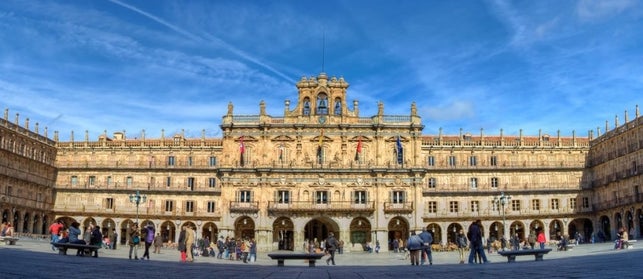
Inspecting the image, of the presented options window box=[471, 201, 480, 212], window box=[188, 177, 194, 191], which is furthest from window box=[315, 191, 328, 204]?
window box=[471, 201, 480, 212]

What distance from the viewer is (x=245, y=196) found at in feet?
225

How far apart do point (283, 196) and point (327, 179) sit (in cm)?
482

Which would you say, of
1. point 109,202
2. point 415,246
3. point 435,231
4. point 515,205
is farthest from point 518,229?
point 415,246

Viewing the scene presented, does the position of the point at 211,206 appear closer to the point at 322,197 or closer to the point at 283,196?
the point at 283,196

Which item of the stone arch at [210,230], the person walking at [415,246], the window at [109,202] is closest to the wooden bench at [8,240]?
the person walking at [415,246]

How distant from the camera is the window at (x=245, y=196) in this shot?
225ft

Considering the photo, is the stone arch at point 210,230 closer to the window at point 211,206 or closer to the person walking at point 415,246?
the window at point 211,206

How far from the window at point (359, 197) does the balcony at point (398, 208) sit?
7.66 ft

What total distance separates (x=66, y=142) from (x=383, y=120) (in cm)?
3923

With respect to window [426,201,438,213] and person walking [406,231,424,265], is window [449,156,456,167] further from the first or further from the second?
person walking [406,231,424,265]

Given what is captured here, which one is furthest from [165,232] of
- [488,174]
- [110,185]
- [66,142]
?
[488,174]

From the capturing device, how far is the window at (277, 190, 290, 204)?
6838 centimetres

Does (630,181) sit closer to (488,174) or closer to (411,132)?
(488,174)

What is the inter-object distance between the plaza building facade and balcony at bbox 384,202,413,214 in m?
0.12
